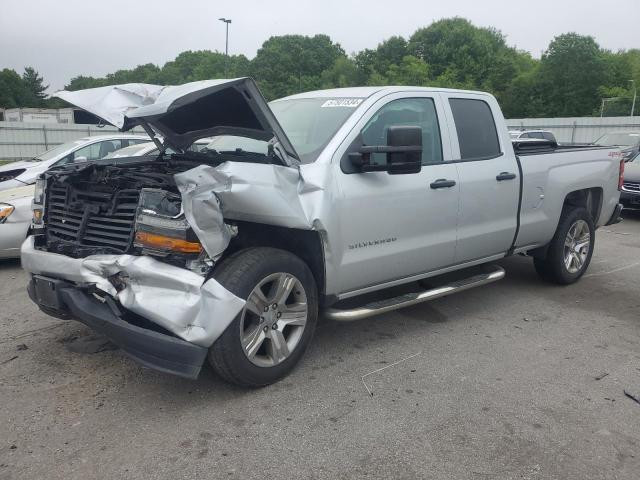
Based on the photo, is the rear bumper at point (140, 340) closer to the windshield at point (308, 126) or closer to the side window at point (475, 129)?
the windshield at point (308, 126)

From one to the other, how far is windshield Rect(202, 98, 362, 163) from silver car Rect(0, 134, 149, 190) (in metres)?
4.29

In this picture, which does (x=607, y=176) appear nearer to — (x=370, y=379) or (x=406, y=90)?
(x=406, y=90)

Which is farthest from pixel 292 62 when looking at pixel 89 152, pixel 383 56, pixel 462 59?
pixel 89 152

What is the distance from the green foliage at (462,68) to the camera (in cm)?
5797

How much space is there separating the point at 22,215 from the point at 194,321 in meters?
4.34

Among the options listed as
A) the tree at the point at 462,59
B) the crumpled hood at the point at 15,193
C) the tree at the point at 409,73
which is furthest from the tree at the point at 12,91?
the crumpled hood at the point at 15,193

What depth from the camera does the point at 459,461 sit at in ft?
9.29

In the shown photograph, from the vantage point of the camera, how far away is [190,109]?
152 inches

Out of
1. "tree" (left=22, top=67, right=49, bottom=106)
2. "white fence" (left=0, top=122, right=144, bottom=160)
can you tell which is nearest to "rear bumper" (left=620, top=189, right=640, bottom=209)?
"white fence" (left=0, top=122, right=144, bottom=160)

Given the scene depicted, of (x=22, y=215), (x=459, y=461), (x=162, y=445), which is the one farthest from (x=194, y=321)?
(x=22, y=215)

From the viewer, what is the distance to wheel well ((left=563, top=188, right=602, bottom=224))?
5.90m

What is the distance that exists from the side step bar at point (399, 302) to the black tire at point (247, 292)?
0.95ft

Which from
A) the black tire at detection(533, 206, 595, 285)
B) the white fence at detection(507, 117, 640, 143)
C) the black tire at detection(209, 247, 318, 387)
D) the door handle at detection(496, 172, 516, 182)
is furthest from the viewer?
the white fence at detection(507, 117, 640, 143)

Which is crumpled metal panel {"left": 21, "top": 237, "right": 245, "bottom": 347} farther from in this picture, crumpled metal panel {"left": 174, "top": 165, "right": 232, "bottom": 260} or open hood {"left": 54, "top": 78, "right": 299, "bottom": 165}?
open hood {"left": 54, "top": 78, "right": 299, "bottom": 165}
